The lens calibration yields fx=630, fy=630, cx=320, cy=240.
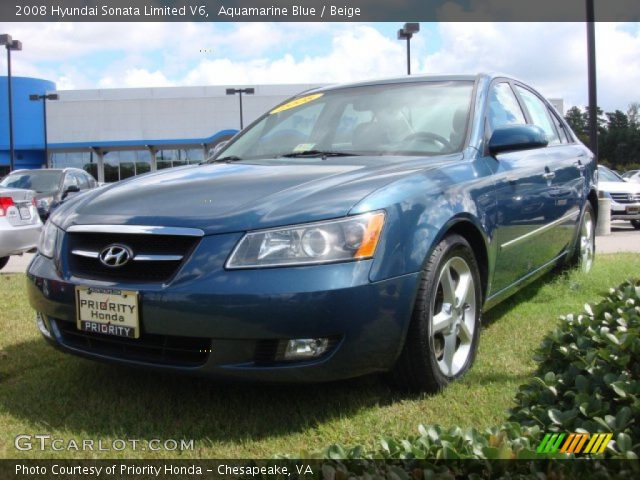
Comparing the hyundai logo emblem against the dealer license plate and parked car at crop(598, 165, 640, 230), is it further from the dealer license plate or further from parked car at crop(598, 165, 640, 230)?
parked car at crop(598, 165, 640, 230)

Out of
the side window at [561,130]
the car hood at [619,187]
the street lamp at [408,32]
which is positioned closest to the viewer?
the side window at [561,130]

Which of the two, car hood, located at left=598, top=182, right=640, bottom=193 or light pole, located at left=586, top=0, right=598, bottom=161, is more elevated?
light pole, located at left=586, top=0, right=598, bottom=161

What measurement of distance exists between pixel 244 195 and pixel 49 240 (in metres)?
1.05

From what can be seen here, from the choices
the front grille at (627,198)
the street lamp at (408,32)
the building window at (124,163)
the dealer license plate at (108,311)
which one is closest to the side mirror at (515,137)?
the dealer license plate at (108,311)

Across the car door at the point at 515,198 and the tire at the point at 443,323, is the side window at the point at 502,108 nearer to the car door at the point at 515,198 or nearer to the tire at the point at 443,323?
the car door at the point at 515,198

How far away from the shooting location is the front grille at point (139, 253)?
2479 mm

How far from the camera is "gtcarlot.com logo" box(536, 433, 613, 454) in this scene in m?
1.72

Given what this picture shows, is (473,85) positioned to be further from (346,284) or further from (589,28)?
(589,28)

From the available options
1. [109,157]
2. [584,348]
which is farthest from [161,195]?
[109,157]

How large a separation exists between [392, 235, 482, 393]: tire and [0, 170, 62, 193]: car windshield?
11.3m

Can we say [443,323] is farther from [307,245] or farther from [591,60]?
[591,60]

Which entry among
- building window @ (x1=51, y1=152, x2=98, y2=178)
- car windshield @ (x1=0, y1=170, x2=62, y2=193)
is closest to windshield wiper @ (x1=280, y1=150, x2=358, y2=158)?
car windshield @ (x1=0, y1=170, x2=62, y2=193)

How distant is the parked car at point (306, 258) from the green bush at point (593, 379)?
1.83ft

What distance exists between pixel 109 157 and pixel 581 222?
A: 4460cm
